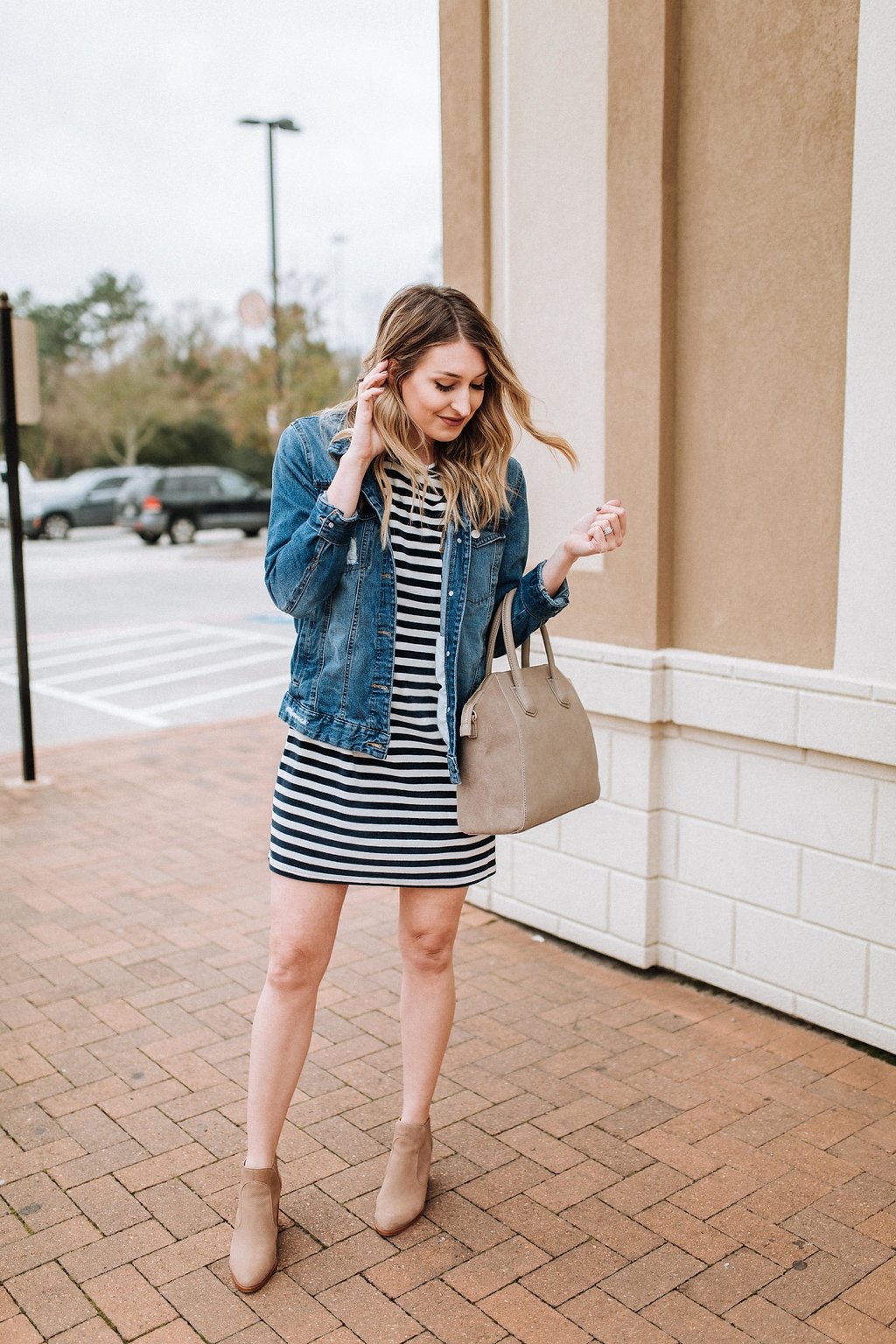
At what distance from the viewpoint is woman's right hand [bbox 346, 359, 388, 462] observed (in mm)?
2289

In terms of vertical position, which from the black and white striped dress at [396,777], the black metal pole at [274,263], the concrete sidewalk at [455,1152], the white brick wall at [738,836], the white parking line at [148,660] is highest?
the black metal pole at [274,263]

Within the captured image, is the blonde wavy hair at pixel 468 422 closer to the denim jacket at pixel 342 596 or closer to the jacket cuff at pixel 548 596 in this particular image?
the denim jacket at pixel 342 596

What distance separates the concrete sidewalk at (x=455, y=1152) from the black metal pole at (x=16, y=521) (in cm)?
202

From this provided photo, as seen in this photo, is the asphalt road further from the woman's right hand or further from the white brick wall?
the woman's right hand

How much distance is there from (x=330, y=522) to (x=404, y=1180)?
1.50 meters

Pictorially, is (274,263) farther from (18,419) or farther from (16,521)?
(18,419)

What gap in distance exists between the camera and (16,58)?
23266mm

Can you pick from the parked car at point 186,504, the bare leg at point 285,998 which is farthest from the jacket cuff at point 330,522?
the parked car at point 186,504

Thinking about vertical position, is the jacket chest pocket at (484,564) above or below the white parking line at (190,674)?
above

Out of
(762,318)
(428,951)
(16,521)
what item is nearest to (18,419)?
(16,521)

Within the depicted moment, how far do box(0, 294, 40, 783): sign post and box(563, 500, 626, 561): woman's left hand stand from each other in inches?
169

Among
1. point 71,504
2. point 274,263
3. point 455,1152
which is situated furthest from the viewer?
point 71,504

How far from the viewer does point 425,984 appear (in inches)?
106

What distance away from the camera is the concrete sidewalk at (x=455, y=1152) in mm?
2396
